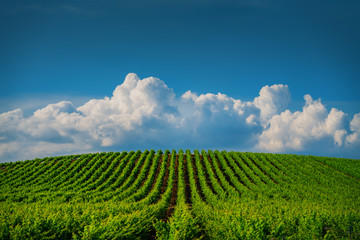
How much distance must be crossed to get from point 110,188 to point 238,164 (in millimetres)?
28233

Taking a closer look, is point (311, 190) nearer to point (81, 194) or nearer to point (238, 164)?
point (238, 164)

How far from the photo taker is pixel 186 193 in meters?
38.3

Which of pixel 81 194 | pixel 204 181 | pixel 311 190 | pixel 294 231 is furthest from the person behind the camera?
pixel 204 181

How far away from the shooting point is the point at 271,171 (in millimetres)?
49375

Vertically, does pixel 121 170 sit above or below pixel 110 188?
above

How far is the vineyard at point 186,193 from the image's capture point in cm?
1310

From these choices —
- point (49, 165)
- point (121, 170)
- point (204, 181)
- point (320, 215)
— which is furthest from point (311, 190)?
point (49, 165)

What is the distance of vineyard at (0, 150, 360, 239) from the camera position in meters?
13.1

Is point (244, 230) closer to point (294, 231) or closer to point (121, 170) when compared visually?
point (294, 231)

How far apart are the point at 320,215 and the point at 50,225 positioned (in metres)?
16.2

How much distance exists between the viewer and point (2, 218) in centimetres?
1225

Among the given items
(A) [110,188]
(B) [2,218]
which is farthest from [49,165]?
(B) [2,218]

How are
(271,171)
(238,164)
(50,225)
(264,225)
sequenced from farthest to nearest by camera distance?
(238,164), (271,171), (264,225), (50,225)

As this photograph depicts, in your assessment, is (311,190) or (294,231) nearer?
(294,231)
